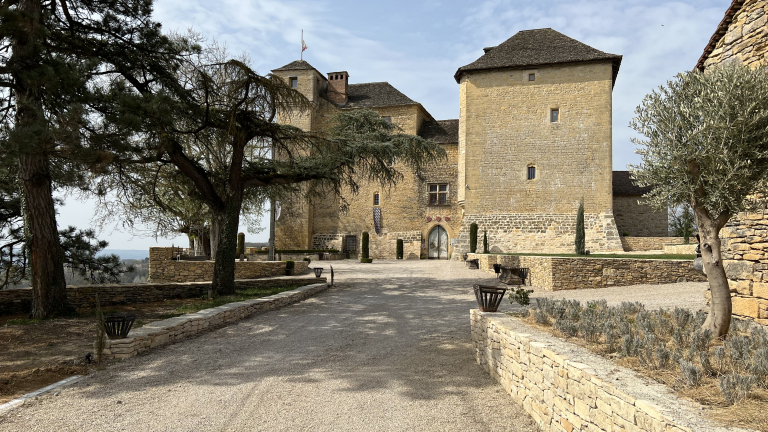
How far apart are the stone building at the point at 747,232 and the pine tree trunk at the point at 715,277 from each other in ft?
7.73

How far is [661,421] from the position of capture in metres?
2.69

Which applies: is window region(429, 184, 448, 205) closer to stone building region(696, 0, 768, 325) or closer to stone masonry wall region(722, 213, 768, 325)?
stone building region(696, 0, 768, 325)

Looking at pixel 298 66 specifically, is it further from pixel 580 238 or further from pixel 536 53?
pixel 580 238

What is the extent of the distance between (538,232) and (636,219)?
6617 mm

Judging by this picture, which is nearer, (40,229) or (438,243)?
(40,229)

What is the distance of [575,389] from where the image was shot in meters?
3.68

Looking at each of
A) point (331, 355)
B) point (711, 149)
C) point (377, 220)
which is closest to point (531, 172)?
point (377, 220)

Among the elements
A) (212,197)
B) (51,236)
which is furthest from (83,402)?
(212,197)

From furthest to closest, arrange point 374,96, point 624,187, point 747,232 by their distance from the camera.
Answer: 1. point 374,96
2. point 624,187
3. point 747,232

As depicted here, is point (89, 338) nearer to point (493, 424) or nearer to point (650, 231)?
point (493, 424)

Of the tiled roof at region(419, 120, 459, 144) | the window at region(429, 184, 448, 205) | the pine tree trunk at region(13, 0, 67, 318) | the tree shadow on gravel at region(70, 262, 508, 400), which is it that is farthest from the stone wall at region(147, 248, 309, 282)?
the tiled roof at region(419, 120, 459, 144)

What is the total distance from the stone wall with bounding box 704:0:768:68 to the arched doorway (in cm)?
2272

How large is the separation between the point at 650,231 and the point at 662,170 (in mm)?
24454

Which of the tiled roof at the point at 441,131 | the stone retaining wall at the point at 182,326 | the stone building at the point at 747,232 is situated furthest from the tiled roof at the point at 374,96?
the stone building at the point at 747,232
